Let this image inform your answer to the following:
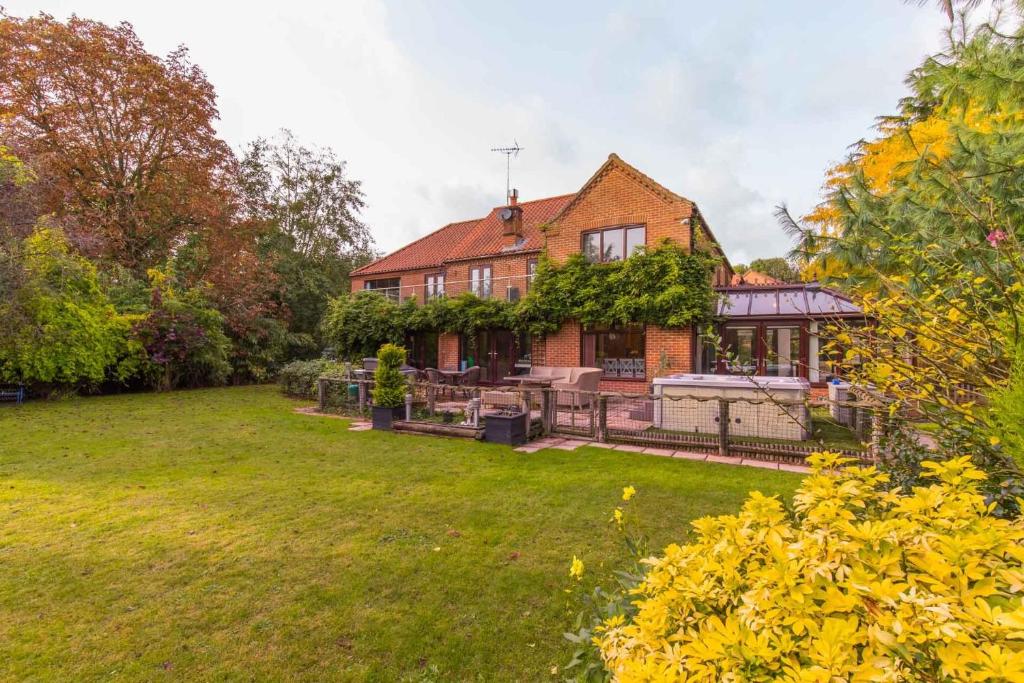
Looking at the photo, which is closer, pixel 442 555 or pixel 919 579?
pixel 919 579

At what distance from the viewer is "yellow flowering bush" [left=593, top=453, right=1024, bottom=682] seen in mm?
914

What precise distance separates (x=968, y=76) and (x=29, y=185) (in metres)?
20.5

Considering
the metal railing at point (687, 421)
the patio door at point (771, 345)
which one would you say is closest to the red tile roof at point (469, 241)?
the patio door at point (771, 345)

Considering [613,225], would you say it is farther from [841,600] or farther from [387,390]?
[841,600]

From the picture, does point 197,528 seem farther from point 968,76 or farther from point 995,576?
point 968,76

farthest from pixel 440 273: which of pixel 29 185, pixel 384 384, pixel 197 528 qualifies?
pixel 197 528

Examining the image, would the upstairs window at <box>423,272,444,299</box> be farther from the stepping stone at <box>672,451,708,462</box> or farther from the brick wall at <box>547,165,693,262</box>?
the stepping stone at <box>672,451,708,462</box>

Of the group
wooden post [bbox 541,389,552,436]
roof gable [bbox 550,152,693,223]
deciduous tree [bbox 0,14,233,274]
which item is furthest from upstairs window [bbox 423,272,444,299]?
wooden post [bbox 541,389,552,436]

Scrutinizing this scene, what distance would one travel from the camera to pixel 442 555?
13.5ft

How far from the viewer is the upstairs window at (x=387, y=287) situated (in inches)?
791

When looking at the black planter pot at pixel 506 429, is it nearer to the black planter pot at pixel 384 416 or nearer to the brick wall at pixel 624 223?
the black planter pot at pixel 384 416

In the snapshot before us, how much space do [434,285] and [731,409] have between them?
13769 mm

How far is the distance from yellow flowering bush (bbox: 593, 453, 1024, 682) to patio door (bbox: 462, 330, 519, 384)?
15.7 meters

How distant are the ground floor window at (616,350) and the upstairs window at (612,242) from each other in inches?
94.8
